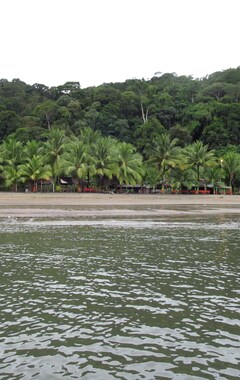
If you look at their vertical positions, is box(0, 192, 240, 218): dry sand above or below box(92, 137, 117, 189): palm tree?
below

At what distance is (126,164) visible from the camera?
193ft

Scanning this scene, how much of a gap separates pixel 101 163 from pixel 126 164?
406 cm

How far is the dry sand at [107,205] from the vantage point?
34.3 meters

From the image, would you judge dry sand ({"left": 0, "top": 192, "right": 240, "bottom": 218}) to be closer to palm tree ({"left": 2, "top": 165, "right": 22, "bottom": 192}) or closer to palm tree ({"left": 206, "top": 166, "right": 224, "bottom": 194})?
palm tree ({"left": 2, "top": 165, "right": 22, "bottom": 192})

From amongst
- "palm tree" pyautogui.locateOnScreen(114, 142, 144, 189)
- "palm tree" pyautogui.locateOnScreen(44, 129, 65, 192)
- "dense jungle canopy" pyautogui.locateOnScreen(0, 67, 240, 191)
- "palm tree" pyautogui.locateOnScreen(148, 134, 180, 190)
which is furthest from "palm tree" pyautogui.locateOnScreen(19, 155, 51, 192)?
"palm tree" pyautogui.locateOnScreen(148, 134, 180, 190)

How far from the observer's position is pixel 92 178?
203 ft

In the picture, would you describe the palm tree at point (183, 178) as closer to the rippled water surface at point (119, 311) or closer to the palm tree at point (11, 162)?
the palm tree at point (11, 162)

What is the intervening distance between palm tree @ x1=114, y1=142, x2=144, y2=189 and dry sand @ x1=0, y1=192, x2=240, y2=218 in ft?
23.0

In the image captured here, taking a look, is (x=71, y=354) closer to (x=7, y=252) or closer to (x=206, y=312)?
(x=206, y=312)

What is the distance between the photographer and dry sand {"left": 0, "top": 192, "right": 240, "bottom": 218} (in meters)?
34.3

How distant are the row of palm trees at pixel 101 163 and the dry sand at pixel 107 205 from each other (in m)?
6.73

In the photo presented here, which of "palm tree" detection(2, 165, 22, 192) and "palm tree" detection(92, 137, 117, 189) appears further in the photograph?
"palm tree" detection(92, 137, 117, 189)

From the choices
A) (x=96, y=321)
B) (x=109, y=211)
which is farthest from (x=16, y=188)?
(x=96, y=321)

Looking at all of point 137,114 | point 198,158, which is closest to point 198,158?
point 198,158
